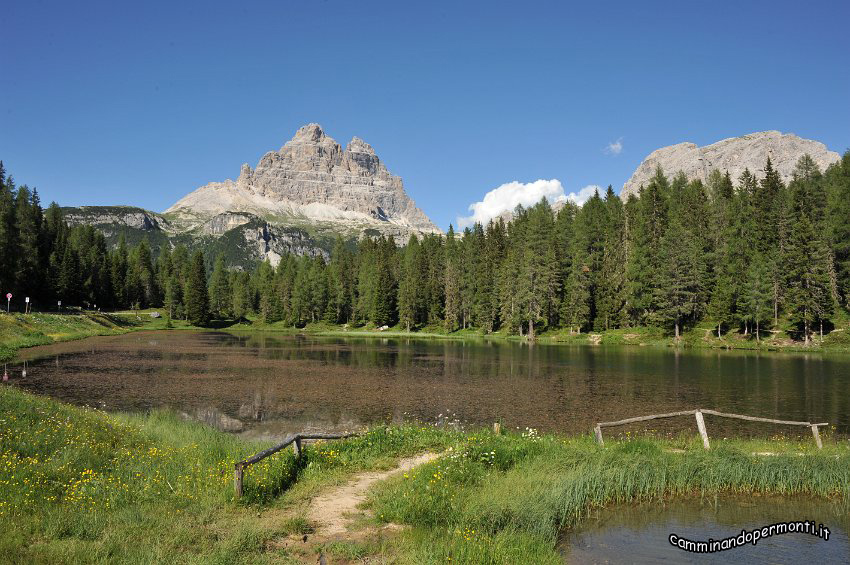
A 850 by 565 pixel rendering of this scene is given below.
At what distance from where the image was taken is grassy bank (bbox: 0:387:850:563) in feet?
31.9

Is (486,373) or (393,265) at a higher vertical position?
(393,265)

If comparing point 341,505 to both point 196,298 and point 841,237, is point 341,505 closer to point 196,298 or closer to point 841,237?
point 841,237

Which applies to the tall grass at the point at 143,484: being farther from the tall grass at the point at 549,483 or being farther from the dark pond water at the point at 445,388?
the dark pond water at the point at 445,388

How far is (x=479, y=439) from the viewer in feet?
61.1

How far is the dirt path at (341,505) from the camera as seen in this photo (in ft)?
37.4

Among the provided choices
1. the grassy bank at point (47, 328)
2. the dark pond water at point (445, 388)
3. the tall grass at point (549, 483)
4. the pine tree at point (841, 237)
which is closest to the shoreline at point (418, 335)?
the grassy bank at point (47, 328)

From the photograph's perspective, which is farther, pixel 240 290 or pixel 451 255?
pixel 240 290

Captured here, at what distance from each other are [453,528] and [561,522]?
3306 mm

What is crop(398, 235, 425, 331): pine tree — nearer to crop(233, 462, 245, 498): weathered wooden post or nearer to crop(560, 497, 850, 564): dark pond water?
crop(560, 497, 850, 564): dark pond water

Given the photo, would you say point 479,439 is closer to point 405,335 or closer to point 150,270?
point 405,335

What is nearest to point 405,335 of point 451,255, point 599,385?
point 451,255

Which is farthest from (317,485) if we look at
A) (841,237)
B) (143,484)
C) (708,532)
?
(841,237)

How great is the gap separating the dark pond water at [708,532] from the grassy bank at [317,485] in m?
0.62

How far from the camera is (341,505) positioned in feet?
42.4
